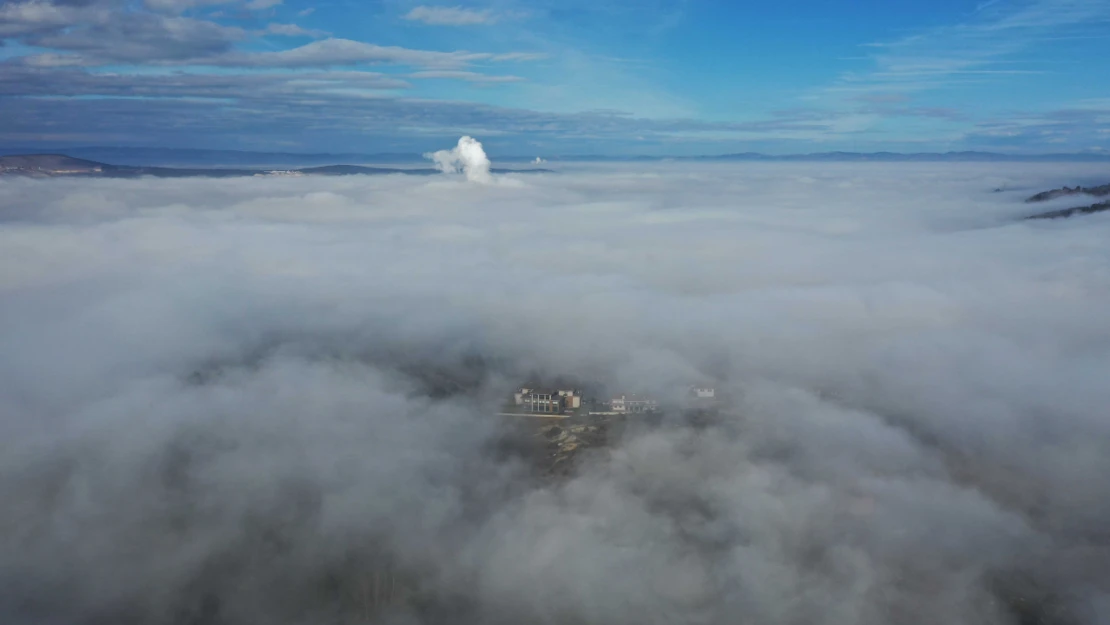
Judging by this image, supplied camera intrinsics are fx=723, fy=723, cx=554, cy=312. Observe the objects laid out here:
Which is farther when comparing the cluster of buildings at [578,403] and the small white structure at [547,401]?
the small white structure at [547,401]

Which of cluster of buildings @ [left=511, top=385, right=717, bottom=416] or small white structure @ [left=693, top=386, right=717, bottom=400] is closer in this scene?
cluster of buildings @ [left=511, top=385, right=717, bottom=416]

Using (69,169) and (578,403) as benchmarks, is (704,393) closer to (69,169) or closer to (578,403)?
(578,403)

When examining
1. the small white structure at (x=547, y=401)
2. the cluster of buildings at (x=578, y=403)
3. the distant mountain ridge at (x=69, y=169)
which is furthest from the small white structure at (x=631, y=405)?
the distant mountain ridge at (x=69, y=169)

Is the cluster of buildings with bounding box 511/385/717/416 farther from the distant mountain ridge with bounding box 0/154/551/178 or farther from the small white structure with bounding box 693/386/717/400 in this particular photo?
the distant mountain ridge with bounding box 0/154/551/178

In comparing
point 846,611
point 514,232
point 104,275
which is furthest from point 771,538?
point 514,232

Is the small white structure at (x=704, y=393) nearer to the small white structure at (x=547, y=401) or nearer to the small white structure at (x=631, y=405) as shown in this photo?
the small white structure at (x=631, y=405)

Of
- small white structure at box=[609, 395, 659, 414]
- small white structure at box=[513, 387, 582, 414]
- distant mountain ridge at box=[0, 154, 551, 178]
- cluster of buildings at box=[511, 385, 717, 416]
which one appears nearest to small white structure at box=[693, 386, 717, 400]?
cluster of buildings at box=[511, 385, 717, 416]

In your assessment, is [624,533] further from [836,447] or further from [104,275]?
[104,275]

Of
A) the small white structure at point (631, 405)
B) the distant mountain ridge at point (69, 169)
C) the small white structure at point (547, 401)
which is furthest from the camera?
the distant mountain ridge at point (69, 169)

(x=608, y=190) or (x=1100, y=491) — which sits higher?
(x=608, y=190)
